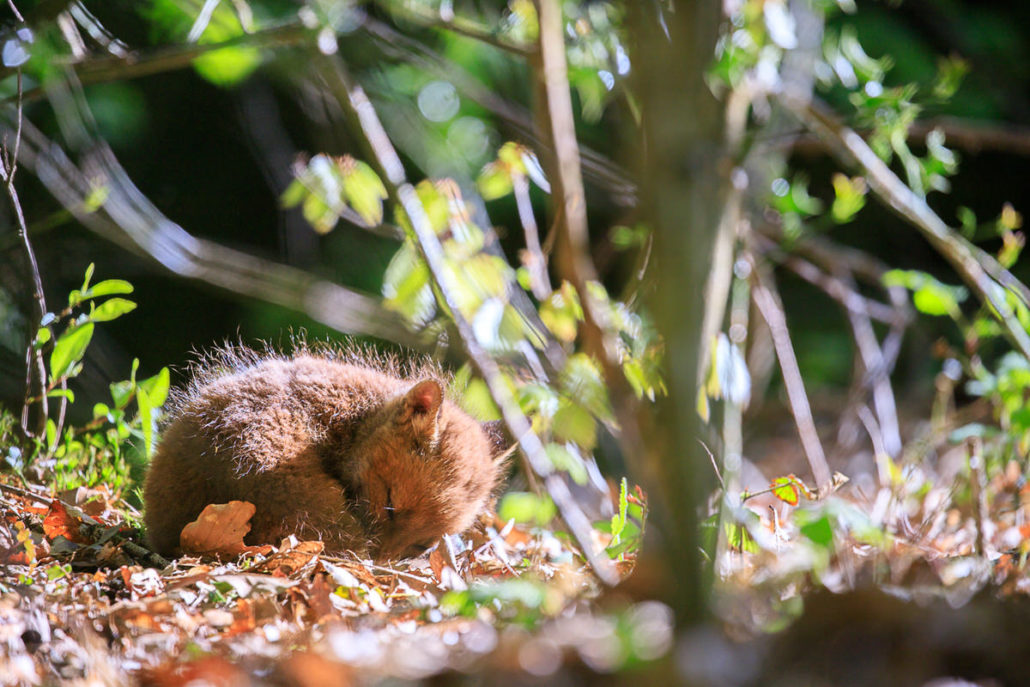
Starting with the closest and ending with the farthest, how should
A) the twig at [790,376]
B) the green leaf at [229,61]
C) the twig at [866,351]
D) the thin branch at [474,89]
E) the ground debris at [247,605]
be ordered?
the ground debris at [247,605]
the thin branch at [474,89]
the green leaf at [229,61]
the twig at [790,376]
the twig at [866,351]

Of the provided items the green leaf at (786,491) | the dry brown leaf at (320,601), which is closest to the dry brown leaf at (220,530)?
the dry brown leaf at (320,601)

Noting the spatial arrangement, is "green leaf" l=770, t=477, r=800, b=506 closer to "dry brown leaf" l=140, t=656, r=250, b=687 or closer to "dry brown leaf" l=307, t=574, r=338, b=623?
"dry brown leaf" l=307, t=574, r=338, b=623

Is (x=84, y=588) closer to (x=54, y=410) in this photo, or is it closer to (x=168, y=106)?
(x=54, y=410)

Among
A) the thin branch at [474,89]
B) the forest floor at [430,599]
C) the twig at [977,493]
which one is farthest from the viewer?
the thin branch at [474,89]

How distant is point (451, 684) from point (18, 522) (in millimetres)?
1459

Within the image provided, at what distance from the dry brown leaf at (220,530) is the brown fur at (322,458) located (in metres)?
0.05

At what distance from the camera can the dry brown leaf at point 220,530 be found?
2066mm

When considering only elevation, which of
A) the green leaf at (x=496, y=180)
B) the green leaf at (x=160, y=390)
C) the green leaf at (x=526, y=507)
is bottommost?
the green leaf at (x=526, y=507)

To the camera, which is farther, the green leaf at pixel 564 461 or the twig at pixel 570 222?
the green leaf at pixel 564 461

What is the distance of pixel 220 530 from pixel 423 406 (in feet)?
1.97

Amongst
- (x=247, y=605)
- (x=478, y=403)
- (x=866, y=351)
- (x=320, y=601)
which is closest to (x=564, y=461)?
(x=478, y=403)

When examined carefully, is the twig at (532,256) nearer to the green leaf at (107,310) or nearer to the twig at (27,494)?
the green leaf at (107,310)

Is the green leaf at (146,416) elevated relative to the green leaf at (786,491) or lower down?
elevated

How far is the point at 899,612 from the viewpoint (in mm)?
1155
